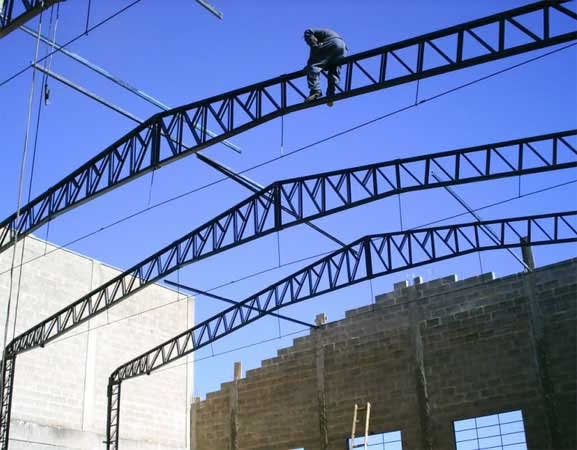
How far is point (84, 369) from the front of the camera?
27.2 m

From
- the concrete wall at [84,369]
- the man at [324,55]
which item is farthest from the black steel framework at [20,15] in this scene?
the concrete wall at [84,369]

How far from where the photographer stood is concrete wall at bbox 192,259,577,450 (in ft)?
70.3

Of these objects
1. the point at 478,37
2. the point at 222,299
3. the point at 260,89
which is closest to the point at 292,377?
the point at 222,299

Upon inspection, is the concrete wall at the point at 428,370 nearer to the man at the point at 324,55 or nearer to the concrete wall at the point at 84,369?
the concrete wall at the point at 84,369

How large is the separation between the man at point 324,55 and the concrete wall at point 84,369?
1595 centimetres

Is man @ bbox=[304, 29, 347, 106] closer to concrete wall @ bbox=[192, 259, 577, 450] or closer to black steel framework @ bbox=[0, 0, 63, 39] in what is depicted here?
black steel framework @ bbox=[0, 0, 63, 39]

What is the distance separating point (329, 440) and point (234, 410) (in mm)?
4614

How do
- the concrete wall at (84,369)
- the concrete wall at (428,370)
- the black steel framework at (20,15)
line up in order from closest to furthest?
the black steel framework at (20,15) → the concrete wall at (428,370) → the concrete wall at (84,369)

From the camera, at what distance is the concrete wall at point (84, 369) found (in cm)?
2531

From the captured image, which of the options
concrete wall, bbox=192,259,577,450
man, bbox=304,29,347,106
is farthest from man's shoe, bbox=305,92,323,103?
concrete wall, bbox=192,259,577,450

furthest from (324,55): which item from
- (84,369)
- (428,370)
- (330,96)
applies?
(84,369)

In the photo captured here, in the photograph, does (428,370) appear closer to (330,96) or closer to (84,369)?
(84,369)

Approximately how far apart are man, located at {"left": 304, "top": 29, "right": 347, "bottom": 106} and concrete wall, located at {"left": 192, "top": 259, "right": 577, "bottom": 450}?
1186 cm

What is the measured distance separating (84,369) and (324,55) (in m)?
18.1
